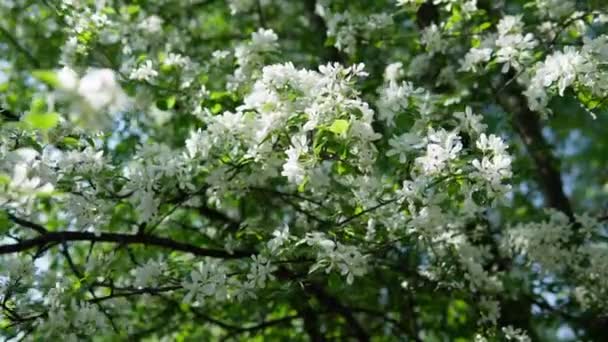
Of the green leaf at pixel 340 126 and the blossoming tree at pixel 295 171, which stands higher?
the blossoming tree at pixel 295 171

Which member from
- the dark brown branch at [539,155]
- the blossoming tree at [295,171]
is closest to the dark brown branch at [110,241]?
the blossoming tree at [295,171]

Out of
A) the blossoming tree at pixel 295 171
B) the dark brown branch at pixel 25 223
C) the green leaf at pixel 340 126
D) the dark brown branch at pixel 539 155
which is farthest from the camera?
the dark brown branch at pixel 539 155

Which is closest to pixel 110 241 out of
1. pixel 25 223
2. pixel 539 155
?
pixel 25 223

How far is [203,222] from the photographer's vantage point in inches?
229

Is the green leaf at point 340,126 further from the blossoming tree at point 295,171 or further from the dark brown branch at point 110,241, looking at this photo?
the dark brown branch at point 110,241

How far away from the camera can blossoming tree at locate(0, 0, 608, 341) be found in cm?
327

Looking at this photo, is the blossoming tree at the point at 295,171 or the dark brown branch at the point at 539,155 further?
the dark brown branch at the point at 539,155

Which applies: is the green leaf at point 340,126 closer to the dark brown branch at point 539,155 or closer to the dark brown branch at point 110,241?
the dark brown branch at point 110,241

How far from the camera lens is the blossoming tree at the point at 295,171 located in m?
3.27

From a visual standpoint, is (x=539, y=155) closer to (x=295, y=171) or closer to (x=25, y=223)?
(x=295, y=171)

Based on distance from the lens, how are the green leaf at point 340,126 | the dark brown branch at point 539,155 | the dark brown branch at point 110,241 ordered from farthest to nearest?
the dark brown branch at point 539,155 → the dark brown branch at point 110,241 → the green leaf at point 340,126

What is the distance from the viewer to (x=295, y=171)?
3299mm

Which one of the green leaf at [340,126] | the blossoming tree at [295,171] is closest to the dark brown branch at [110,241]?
the blossoming tree at [295,171]

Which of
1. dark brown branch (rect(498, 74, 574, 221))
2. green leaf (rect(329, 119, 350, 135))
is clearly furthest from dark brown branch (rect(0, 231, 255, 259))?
dark brown branch (rect(498, 74, 574, 221))
